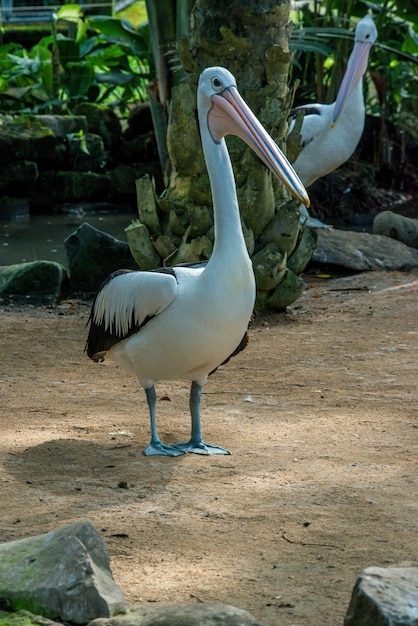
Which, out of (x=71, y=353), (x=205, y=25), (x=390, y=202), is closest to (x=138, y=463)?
(x=71, y=353)

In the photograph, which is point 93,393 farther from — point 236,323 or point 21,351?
point 236,323

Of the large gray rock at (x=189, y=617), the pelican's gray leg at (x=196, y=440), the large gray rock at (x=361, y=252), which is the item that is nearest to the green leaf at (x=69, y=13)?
the large gray rock at (x=361, y=252)

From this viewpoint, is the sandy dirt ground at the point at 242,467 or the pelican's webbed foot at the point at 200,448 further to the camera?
the pelican's webbed foot at the point at 200,448

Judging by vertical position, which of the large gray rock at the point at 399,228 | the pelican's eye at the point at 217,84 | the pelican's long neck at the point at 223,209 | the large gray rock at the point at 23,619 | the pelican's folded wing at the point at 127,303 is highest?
the pelican's eye at the point at 217,84

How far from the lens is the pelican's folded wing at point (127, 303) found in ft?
13.4

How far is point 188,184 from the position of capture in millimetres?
6996

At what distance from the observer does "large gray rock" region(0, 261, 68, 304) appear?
7.61 m

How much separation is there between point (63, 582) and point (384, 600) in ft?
2.77

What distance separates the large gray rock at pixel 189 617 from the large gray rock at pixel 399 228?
7778 mm

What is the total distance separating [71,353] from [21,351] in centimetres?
30

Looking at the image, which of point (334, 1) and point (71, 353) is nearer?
point (71, 353)

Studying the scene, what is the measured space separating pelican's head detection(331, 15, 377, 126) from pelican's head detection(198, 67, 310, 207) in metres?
5.73

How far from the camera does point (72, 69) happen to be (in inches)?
562

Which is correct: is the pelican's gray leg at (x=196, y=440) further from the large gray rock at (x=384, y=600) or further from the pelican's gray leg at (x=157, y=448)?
the large gray rock at (x=384, y=600)
